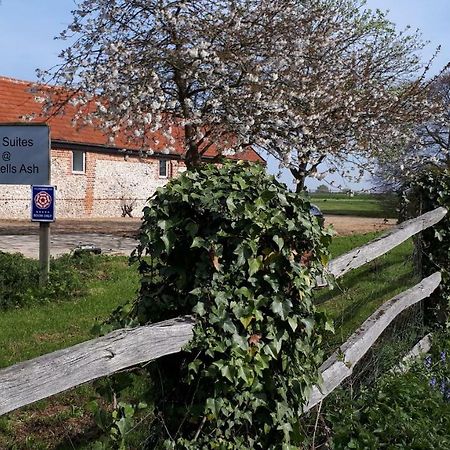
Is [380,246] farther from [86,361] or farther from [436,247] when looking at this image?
[86,361]

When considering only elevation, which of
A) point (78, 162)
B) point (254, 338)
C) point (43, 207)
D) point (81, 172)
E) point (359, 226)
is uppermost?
point (78, 162)

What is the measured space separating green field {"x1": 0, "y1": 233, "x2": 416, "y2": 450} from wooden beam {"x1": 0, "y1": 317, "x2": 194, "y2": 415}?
1.52 meters

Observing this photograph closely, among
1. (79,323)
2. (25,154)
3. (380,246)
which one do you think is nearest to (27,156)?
(25,154)

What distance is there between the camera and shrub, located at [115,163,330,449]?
2713 mm

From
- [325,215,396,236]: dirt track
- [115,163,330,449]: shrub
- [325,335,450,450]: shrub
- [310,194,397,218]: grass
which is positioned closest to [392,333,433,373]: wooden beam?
[325,335,450,450]: shrub

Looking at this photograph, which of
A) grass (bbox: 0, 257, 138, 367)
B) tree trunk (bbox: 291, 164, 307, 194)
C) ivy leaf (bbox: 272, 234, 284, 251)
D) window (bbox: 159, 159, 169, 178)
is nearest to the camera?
ivy leaf (bbox: 272, 234, 284, 251)

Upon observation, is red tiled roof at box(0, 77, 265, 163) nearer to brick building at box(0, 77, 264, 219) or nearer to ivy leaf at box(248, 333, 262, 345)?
brick building at box(0, 77, 264, 219)

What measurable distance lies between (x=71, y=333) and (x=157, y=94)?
9145 millimetres

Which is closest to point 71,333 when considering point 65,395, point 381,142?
point 65,395

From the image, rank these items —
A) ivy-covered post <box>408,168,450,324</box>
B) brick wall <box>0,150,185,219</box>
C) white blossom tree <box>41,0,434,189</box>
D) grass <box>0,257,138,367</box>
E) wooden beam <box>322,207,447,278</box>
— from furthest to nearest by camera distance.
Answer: brick wall <box>0,150,185,219</box>
white blossom tree <box>41,0,434,189</box>
grass <box>0,257,138,367</box>
ivy-covered post <box>408,168,450,324</box>
wooden beam <box>322,207,447,278</box>

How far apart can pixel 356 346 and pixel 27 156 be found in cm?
656

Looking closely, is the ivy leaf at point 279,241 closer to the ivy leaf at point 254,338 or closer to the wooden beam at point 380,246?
the ivy leaf at point 254,338

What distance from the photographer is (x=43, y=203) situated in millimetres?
9250

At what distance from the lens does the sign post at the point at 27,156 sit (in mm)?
9328
